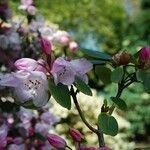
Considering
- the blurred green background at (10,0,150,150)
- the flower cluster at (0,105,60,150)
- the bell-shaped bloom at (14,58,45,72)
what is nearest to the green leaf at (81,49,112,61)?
the bell-shaped bloom at (14,58,45,72)

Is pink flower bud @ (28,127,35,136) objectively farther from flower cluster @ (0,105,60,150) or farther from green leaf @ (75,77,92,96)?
green leaf @ (75,77,92,96)

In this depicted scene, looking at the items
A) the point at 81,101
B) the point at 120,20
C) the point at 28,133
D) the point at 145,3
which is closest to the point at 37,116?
the point at 28,133

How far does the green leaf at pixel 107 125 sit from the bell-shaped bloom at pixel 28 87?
0.16 m

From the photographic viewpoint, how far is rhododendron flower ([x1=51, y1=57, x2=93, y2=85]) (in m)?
1.57

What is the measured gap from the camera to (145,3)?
18.1 meters

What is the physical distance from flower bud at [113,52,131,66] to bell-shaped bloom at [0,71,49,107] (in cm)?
23

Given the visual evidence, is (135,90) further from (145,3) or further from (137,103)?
(145,3)

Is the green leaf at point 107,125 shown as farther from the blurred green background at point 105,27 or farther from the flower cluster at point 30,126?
the blurred green background at point 105,27

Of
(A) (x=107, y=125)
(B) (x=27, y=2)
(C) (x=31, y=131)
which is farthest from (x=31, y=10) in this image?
(A) (x=107, y=125)

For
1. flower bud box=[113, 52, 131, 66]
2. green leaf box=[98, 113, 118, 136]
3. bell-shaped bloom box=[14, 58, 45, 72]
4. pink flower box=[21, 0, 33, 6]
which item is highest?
flower bud box=[113, 52, 131, 66]

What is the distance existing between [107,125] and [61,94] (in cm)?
15

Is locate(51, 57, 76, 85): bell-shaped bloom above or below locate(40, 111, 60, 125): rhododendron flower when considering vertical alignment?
above

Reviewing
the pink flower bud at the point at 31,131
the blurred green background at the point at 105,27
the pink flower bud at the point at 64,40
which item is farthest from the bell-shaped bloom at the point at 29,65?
the blurred green background at the point at 105,27

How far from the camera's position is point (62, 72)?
1583mm
